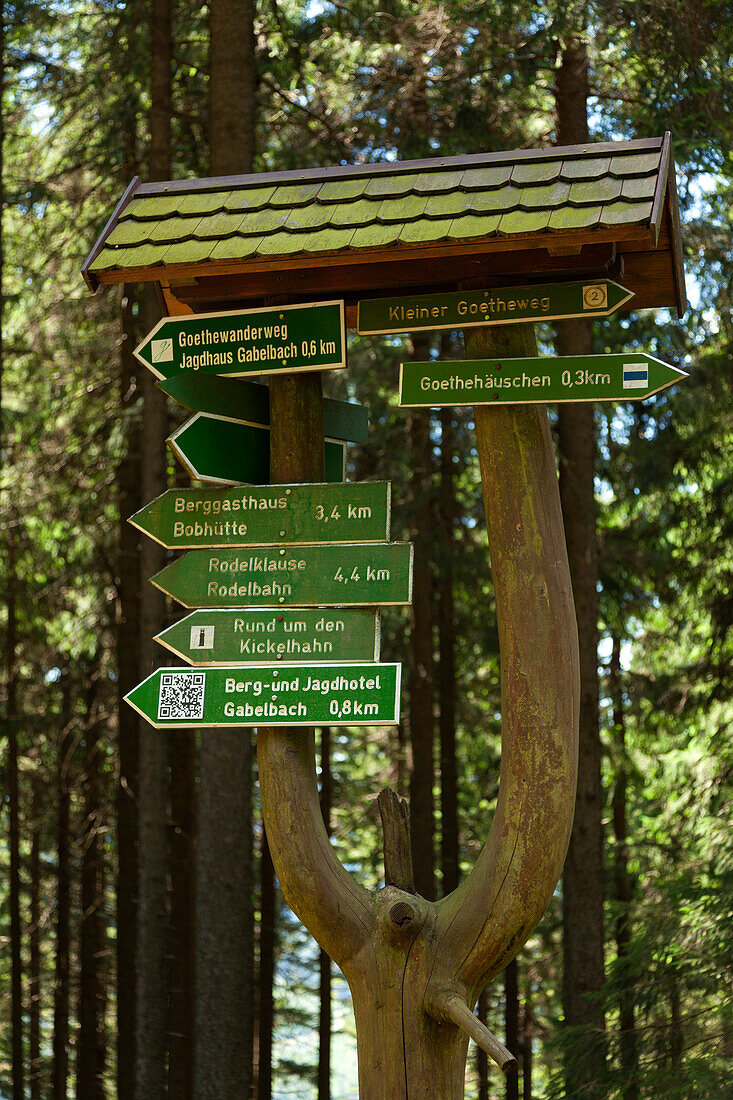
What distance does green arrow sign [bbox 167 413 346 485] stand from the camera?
413 cm

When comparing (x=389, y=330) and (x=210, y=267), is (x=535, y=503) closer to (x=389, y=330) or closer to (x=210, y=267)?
(x=389, y=330)

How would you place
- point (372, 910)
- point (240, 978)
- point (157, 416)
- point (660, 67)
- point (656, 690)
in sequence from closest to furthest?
point (372, 910) → point (240, 978) → point (660, 67) → point (157, 416) → point (656, 690)

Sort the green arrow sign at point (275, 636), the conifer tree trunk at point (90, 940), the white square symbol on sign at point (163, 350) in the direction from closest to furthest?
the green arrow sign at point (275, 636), the white square symbol on sign at point (163, 350), the conifer tree trunk at point (90, 940)

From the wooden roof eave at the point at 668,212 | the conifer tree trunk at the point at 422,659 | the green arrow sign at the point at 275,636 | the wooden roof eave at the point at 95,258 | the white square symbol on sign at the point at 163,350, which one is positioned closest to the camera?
the wooden roof eave at the point at 668,212

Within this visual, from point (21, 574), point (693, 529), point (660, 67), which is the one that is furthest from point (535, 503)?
point (21, 574)

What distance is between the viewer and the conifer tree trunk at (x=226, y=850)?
325 inches

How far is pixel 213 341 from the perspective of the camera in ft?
14.2

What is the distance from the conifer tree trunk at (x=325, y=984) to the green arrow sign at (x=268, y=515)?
36.6 ft

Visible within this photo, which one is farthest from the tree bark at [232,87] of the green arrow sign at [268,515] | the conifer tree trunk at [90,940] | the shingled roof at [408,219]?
the conifer tree trunk at [90,940]

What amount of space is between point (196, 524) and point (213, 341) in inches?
29.7

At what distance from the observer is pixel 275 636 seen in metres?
3.97

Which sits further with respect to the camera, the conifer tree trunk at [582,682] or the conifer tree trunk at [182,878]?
the conifer tree trunk at [182,878]

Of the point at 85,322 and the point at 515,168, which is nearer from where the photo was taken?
the point at 515,168

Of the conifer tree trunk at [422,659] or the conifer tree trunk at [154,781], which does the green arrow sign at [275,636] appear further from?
the conifer tree trunk at [422,659]
